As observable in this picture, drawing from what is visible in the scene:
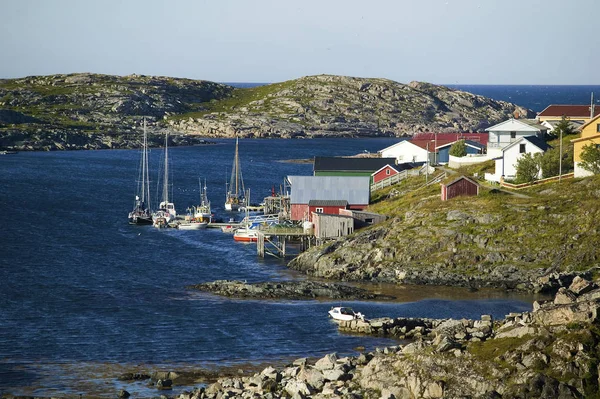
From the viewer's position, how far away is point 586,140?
7588cm

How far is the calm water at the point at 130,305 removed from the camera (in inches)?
1898

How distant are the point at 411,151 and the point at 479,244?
43.9 meters

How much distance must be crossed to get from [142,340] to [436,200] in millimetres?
29066

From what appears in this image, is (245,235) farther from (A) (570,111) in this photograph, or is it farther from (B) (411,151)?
(A) (570,111)

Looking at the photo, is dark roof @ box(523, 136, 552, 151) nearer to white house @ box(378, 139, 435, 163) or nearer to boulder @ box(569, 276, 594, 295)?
white house @ box(378, 139, 435, 163)

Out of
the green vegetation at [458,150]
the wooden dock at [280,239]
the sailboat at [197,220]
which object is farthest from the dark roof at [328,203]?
the green vegetation at [458,150]

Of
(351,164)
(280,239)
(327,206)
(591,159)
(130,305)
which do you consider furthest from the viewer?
(351,164)

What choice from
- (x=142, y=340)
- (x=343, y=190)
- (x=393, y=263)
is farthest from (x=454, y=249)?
(x=142, y=340)

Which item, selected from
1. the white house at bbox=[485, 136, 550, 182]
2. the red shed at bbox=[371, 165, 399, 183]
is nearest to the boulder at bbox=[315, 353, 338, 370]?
the white house at bbox=[485, 136, 550, 182]

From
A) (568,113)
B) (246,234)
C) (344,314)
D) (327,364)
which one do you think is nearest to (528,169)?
(246,234)

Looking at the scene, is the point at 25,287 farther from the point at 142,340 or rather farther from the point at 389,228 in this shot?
the point at 389,228

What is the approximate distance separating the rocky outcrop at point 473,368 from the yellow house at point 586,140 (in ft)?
110

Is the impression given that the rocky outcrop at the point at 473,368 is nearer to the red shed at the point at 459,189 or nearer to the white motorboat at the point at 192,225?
the red shed at the point at 459,189

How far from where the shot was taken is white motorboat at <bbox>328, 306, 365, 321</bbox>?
173 ft
